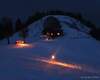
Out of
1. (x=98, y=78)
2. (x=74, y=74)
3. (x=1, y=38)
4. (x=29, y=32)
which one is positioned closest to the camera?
(x=98, y=78)

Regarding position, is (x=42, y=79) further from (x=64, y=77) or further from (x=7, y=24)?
(x=7, y=24)

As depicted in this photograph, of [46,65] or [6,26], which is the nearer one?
[46,65]

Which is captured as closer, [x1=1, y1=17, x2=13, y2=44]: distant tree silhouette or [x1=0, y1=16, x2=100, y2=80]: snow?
[x1=0, y1=16, x2=100, y2=80]: snow

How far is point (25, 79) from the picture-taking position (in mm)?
14414

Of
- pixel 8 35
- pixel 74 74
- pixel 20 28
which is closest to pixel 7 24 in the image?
pixel 8 35

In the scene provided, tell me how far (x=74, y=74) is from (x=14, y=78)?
211cm

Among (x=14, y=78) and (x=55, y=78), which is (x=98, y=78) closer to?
(x=55, y=78)

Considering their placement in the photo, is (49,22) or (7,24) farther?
(49,22)

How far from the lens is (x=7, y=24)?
167 meters

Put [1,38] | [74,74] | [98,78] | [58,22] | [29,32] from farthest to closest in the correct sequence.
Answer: [58,22], [29,32], [1,38], [74,74], [98,78]

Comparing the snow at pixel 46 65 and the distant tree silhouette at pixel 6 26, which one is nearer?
the snow at pixel 46 65

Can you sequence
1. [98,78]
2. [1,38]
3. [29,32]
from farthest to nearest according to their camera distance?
1. [29,32]
2. [1,38]
3. [98,78]

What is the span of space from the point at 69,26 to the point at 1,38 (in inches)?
1652

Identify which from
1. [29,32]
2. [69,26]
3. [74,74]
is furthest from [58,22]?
[74,74]
